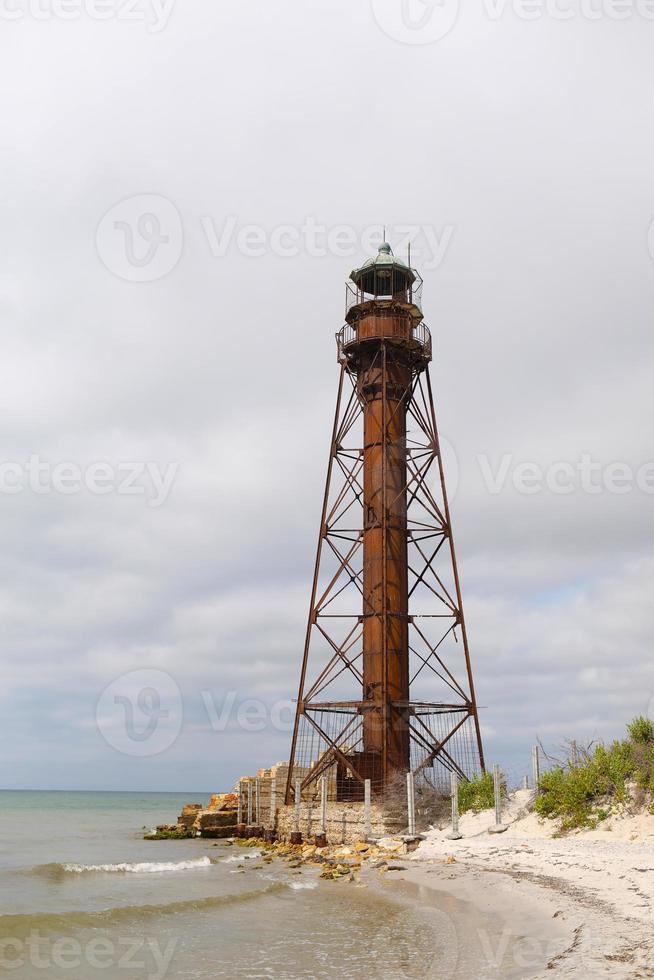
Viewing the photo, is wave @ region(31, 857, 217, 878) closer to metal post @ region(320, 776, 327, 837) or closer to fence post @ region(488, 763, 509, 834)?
metal post @ region(320, 776, 327, 837)

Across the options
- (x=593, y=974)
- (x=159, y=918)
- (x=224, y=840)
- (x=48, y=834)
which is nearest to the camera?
(x=593, y=974)

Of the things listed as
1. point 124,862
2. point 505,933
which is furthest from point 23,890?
point 505,933

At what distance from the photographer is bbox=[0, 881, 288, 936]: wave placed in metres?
17.9

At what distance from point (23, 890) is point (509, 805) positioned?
15284mm

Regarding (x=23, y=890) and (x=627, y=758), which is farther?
(x=23, y=890)

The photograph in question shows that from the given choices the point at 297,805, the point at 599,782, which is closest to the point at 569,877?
the point at 599,782

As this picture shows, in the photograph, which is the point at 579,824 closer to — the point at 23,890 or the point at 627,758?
the point at 627,758

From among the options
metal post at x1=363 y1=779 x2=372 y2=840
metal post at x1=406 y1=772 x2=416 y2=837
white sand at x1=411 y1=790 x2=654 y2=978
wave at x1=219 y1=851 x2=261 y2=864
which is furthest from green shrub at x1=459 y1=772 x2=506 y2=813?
wave at x1=219 y1=851 x2=261 y2=864

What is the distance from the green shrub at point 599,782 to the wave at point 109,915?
7.96 m

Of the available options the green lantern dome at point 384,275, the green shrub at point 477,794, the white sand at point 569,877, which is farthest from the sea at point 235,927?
the green lantern dome at point 384,275

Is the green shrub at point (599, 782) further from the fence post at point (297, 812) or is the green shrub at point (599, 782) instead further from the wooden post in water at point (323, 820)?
the fence post at point (297, 812)

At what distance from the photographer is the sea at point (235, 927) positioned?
517 inches

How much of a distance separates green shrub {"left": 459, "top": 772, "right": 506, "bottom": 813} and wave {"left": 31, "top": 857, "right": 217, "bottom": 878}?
Result: 357 inches

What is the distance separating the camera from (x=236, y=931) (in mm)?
16453
